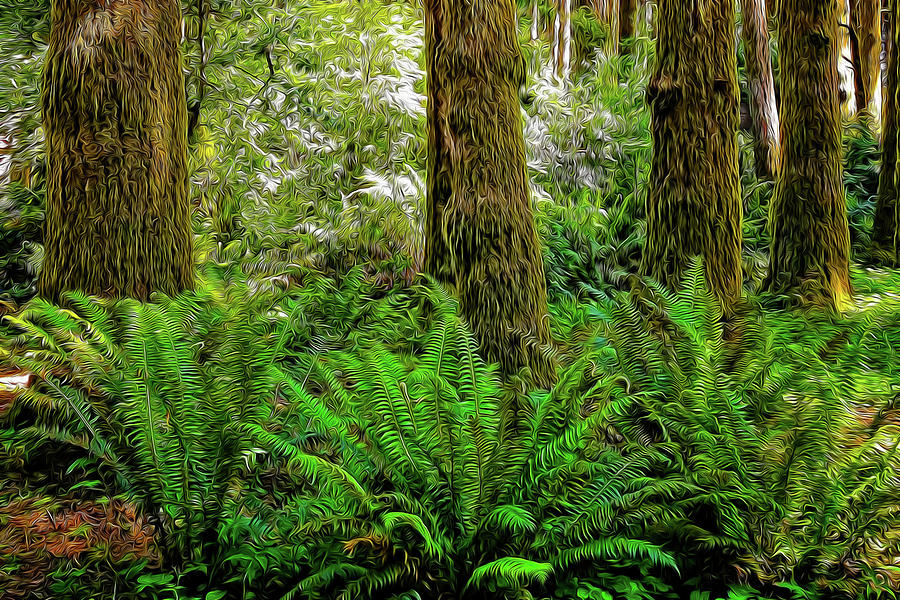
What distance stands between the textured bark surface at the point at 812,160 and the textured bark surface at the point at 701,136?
4.18 feet

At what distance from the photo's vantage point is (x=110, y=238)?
190 inches

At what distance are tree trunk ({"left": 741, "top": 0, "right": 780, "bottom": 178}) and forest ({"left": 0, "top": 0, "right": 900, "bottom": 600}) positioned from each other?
9.94 ft

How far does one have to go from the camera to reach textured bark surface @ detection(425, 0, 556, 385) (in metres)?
4.98

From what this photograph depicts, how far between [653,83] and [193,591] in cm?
550

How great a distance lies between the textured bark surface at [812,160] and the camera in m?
7.55

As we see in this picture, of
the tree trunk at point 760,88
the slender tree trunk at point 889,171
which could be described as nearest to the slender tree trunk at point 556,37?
the tree trunk at point 760,88

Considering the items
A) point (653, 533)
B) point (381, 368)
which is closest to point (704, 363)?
point (653, 533)

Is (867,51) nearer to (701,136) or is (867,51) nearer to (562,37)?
(562,37)

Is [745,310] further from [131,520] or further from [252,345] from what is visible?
[131,520]

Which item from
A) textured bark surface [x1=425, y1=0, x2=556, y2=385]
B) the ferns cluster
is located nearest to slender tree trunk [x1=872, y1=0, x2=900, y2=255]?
textured bark surface [x1=425, y1=0, x2=556, y2=385]

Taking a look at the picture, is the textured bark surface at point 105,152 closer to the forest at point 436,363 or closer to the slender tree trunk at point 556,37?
the forest at point 436,363

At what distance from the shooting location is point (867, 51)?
1566cm

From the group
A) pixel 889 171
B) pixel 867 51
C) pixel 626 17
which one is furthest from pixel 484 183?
pixel 867 51

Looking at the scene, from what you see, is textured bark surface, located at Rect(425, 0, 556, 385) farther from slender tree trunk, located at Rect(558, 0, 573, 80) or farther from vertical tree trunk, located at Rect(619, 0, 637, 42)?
vertical tree trunk, located at Rect(619, 0, 637, 42)
